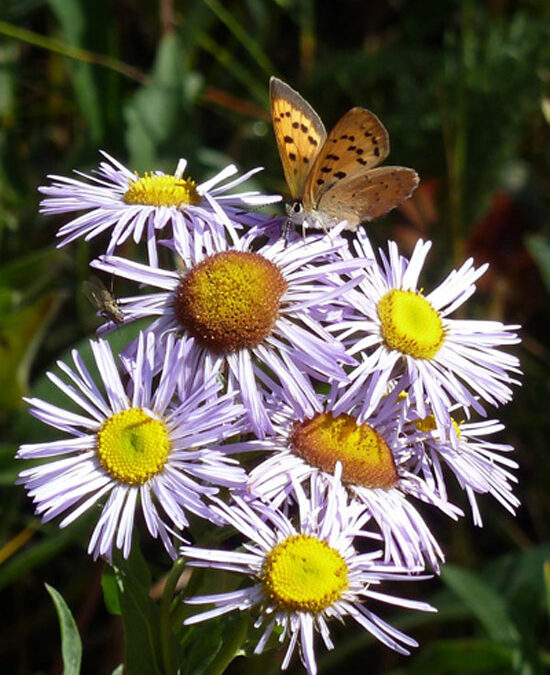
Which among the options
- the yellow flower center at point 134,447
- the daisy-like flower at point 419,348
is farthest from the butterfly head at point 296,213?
the yellow flower center at point 134,447

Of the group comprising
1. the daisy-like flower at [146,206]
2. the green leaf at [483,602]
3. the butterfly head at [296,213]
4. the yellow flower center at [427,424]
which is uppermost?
the daisy-like flower at [146,206]

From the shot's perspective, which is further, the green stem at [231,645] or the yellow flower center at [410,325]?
the yellow flower center at [410,325]

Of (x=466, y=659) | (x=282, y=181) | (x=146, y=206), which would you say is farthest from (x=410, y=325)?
(x=282, y=181)

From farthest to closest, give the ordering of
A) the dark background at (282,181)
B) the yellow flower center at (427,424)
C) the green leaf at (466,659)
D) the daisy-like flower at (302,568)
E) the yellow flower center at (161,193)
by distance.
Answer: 1. the dark background at (282,181)
2. the green leaf at (466,659)
3. the yellow flower center at (161,193)
4. the yellow flower center at (427,424)
5. the daisy-like flower at (302,568)

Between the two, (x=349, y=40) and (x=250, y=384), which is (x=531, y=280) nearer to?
(x=349, y=40)

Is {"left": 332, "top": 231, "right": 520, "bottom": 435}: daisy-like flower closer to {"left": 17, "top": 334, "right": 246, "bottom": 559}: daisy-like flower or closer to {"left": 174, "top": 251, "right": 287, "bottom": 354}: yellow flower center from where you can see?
{"left": 174, "top": 251, "right": 287, "bottom": 354}: yellow flower center

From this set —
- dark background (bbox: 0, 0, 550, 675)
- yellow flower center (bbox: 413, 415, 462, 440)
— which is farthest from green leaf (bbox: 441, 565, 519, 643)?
yellow flower center (bbox: 413, 415, 462, 440)

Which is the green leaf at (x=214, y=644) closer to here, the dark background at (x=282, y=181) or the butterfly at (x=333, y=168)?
the butterfly at (x=333, y=168)
